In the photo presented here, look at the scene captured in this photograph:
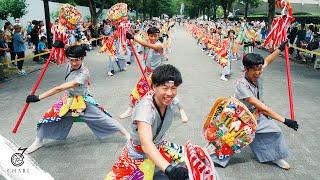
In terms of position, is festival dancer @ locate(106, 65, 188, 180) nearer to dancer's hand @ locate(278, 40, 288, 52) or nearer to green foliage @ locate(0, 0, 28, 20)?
dancer's hand @ locate(278, 40, 288, 52)

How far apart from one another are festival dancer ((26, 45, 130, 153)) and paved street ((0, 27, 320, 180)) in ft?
0.91

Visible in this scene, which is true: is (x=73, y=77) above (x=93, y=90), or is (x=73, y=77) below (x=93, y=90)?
above

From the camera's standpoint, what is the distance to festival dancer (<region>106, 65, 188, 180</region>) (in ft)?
8.73

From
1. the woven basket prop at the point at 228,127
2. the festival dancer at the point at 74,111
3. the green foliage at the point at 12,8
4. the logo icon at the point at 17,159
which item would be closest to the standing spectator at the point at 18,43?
the green foliage at the point at 12,8

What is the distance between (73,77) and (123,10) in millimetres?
3601

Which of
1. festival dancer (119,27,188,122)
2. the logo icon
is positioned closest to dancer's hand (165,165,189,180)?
the logo icon

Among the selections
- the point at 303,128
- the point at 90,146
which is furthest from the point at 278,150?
the point at 90,146

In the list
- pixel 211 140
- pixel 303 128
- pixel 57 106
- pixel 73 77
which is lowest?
pixel 303 128

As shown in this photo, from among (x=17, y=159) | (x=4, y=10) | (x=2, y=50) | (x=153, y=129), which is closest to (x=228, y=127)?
(x=153, y=129)

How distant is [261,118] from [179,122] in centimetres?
242

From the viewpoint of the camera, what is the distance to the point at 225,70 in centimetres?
1221

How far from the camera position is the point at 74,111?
212 inches

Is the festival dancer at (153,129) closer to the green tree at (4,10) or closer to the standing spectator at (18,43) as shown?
the standing spectator at (18,43)

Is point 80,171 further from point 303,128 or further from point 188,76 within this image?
point 188,76
